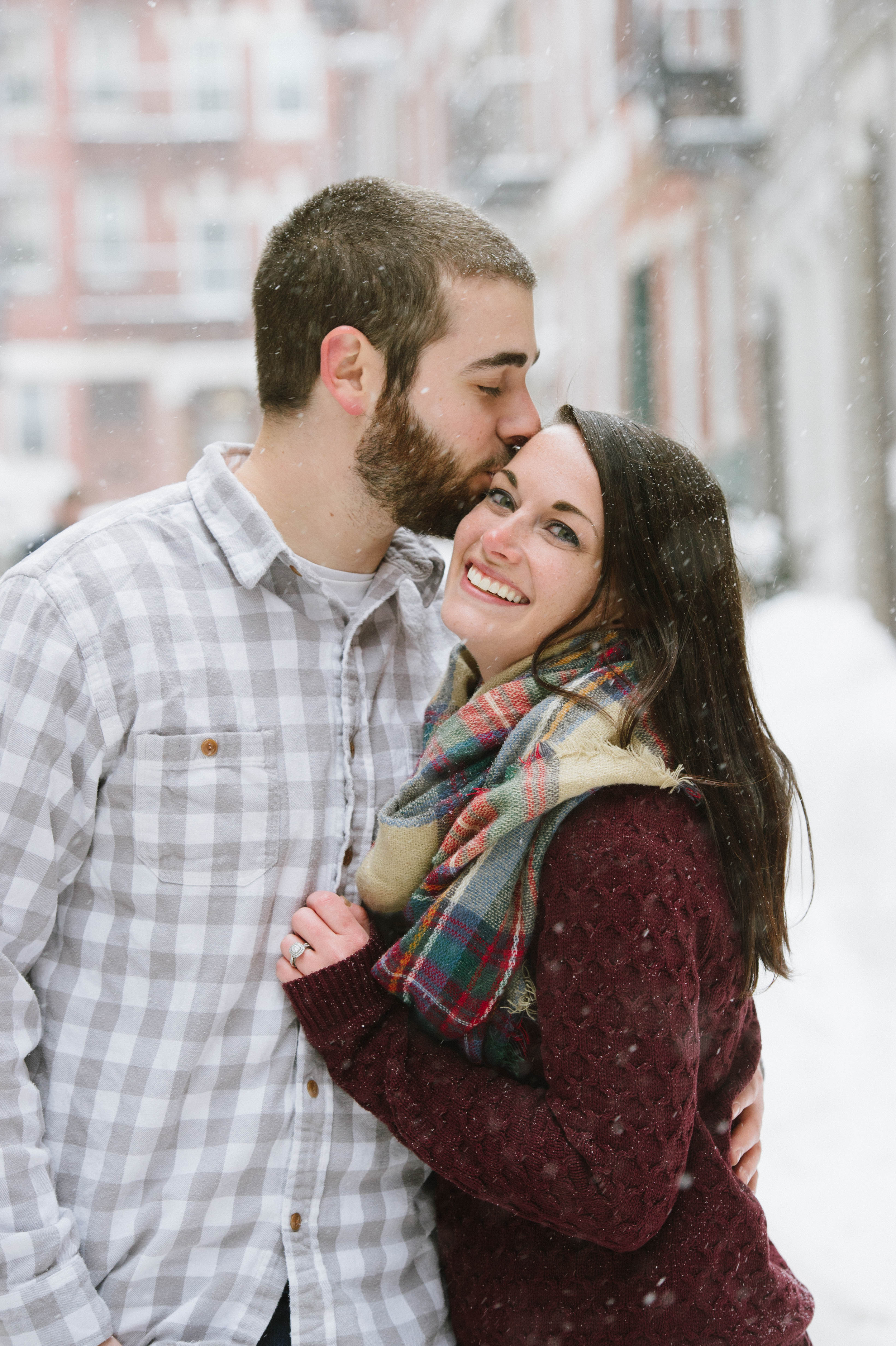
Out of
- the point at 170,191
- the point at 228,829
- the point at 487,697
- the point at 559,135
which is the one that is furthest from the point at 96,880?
the point at 170,191

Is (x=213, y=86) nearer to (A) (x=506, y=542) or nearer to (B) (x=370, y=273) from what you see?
(B) (x=370, y=273)

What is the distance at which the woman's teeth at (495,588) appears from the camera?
188cm

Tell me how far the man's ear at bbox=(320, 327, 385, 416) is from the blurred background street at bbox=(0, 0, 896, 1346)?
0.43m

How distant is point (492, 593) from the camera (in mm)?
1900

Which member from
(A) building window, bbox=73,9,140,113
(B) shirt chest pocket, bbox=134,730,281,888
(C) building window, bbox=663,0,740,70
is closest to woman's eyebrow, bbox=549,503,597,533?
(B) shirt chest pocket, bbox=134,730,281,888

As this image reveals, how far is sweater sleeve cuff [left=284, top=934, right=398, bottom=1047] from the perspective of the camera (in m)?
1.75

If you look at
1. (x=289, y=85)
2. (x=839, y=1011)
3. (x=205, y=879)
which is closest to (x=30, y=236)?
(x=289, y=85)

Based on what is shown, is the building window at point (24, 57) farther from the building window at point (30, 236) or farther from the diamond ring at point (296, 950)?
the diamond ring at point (296, 950)

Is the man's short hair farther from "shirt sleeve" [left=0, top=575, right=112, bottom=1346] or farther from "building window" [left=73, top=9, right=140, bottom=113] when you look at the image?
"building window" [left=73, top=9, right=140, bottom=113]

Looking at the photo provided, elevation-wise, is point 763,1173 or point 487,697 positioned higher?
point 487,697

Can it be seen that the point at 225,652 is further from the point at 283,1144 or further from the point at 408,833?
the point at 283,1144

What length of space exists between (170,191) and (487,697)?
25257 millimetres

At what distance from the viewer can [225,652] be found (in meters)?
1.85

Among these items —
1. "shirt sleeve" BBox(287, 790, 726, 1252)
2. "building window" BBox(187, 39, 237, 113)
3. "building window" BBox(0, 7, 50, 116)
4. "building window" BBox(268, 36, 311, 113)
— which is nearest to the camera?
"shirt sleeve" BBox(287, 790, 726, 1252)
